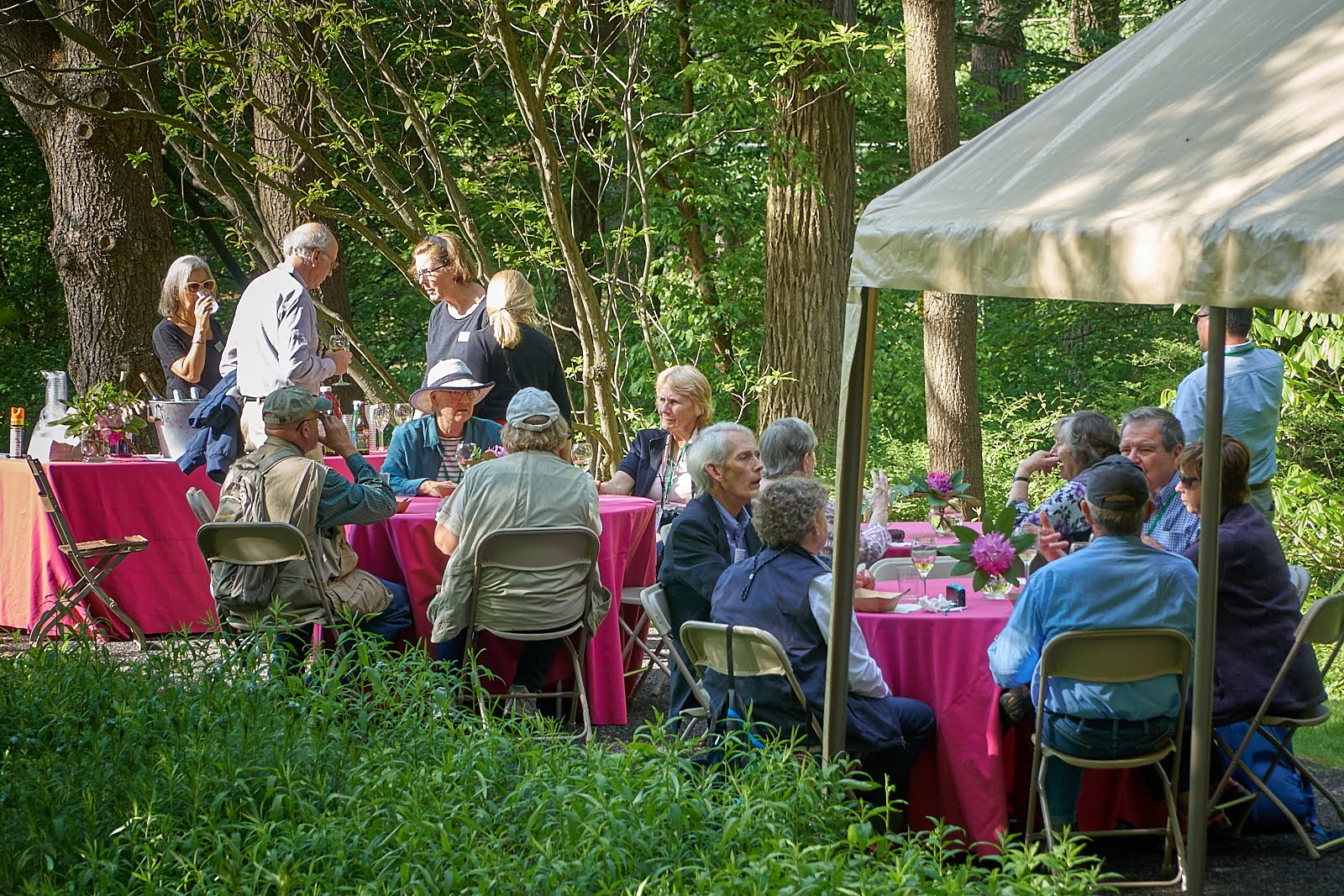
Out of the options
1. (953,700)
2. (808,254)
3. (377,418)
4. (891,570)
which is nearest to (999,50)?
(808,254)

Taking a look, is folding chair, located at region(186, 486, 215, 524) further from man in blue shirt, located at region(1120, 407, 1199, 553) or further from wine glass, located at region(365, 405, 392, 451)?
man in blue shirt, located at region(1120, 407, 1199, 553)

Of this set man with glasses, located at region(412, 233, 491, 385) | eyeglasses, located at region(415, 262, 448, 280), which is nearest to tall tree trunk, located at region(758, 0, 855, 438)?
man with glasses, located at region(412, 233, 491, 385)

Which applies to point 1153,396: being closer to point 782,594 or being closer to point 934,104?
point 934,104

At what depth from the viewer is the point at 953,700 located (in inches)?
169

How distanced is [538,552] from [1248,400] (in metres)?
3.15

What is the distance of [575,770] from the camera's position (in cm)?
365

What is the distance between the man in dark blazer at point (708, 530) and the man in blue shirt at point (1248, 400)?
221 centimetres

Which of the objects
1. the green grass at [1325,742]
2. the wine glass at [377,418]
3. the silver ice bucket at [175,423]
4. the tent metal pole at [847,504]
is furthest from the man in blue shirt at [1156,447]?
the silver ice bucket at [175,423]

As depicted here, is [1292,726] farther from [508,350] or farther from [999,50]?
[999,50]

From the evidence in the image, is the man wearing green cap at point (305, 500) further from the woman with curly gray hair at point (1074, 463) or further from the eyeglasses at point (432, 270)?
the woman with curly gray hair at point (1074, 463)

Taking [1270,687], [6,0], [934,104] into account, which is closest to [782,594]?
[1270,687]

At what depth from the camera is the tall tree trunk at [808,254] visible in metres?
9.55

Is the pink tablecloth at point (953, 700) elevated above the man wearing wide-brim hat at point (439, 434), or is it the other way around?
the man wearing wide-brim hat at point (439, 434)

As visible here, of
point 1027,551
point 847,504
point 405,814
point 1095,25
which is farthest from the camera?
point 1095,25
